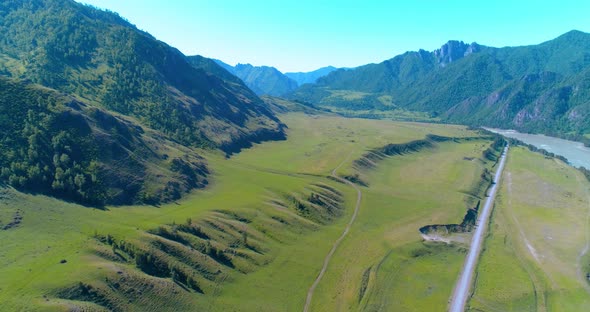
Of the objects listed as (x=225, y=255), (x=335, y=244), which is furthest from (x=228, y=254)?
(x=335, y=244)

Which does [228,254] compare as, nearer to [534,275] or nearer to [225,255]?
[225,255]

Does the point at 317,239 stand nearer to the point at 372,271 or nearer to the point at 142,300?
the point at 372,271

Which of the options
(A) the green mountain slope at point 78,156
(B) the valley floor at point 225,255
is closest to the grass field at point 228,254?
(B) the valley floor at point 225,255

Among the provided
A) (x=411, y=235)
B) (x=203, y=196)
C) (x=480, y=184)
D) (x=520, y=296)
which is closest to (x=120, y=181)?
(x=203, y=196)

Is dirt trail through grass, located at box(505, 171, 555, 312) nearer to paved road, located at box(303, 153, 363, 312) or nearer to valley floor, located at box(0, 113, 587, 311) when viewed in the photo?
valley floor, located at box(0, 113, 587, 311)

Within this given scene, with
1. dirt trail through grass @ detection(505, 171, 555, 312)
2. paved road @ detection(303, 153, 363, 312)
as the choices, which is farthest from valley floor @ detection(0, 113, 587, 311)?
dirt trail through grass @ detection(505, 171, 555, 312)

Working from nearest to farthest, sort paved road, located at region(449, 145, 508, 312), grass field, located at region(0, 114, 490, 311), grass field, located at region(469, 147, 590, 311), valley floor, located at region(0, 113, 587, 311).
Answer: grass field, located at region(0, 114, 490, 311)
valley floor, located at region(0, 113, 587, 311)
paved road, located at region(449, 145, 508, 312)
grass field, located at region(469, 147, 590, 311)
